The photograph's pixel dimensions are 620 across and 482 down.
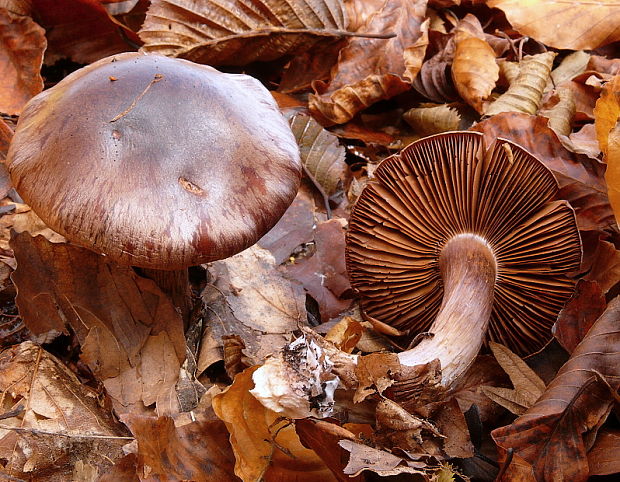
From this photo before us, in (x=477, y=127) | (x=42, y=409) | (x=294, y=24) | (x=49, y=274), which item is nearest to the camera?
(x=42, y=409)

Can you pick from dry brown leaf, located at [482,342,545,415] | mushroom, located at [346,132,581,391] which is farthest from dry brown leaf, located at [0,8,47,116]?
dry brown leaf, located at [482,342,545,415]

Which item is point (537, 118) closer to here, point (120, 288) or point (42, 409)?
point (120, 288)

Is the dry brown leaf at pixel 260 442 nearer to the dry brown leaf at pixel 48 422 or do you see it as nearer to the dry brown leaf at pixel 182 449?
the dry brown leaf at pixel 182 449

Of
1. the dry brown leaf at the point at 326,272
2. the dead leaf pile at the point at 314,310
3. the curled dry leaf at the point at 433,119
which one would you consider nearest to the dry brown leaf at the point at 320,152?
the dead leaf pile at the point at 314,310

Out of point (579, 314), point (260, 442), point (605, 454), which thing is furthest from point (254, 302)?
point (605, 454)

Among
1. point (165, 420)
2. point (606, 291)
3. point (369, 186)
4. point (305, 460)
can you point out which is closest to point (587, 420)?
point (606, 291)

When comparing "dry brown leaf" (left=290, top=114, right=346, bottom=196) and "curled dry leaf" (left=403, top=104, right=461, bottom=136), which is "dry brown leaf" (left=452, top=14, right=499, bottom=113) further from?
"dry brown leaf" (left=290, top=114, right=346, bottom=196)
